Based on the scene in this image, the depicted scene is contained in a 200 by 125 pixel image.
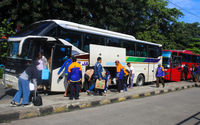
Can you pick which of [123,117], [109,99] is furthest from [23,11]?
[123,117]

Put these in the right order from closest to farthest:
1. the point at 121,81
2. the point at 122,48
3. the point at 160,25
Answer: the point at 121,81 → the point at 122,48 → the point at 160,25

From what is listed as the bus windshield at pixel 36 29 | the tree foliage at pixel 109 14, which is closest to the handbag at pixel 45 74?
the bus windshield at pixel 36 29

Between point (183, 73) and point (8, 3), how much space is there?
16.8 metres

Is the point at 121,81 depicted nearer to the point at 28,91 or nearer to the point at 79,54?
the point at 79,54

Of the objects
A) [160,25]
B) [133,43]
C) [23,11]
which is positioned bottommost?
[133,43]

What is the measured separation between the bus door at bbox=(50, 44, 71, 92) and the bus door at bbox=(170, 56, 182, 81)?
12.1 metres

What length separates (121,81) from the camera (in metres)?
10.6

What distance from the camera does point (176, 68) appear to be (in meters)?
18.5

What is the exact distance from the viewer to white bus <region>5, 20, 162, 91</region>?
27.0 feet

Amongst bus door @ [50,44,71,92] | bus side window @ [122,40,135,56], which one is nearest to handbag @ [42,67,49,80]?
bus door @ [50,44,71,92]

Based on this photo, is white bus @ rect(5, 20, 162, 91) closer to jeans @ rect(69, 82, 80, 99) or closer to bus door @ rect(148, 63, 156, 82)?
jeans @ rect(69, 82, 80, 99)

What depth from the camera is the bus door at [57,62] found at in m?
8.59

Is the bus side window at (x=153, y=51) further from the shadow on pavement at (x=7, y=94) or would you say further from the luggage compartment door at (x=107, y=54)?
the shadow on pavement at (x=7, y=94)

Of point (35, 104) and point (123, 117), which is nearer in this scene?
point (123, 117)
